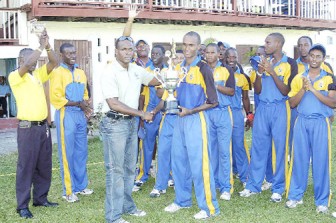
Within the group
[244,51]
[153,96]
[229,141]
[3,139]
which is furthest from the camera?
[244,51]

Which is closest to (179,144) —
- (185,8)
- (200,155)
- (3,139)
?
(200,155)

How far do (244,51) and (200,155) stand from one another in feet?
38.6

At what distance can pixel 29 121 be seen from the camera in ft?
19.3

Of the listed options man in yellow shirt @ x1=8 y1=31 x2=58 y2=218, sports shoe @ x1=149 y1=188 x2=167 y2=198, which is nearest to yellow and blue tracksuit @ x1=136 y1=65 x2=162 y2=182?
sports shoe @ x1=149 y1=188 x2=167 y2=198

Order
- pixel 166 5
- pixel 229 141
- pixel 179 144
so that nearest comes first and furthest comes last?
1. pixel 179 144
2. pixel 229 141
3. pixel 166 5

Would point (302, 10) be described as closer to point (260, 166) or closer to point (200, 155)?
point (260, 166)

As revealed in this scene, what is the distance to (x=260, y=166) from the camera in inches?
263

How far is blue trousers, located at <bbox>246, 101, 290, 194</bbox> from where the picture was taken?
6.44 meters

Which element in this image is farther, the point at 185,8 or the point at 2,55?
the point at 185,8

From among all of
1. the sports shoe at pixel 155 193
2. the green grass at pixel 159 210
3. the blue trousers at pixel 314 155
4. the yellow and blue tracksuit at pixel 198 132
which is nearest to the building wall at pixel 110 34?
the green grass at pixel 159 210

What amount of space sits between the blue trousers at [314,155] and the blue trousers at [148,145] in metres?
2.08

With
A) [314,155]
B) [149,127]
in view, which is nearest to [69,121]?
[149,127]

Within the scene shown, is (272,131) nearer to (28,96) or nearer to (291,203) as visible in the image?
(291,203)

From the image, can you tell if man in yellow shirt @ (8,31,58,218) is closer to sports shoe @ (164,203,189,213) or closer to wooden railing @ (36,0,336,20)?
sports shoe @ (164,203,189,213)
